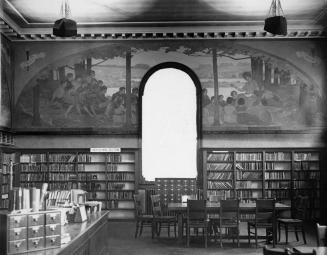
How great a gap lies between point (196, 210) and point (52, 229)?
5.53 m

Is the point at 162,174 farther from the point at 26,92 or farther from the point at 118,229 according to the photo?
the point at 26,92

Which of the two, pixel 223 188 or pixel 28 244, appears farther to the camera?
pixel 223 188

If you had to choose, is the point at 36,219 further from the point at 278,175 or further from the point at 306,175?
the point at 306,175

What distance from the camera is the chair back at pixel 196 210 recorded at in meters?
9.72

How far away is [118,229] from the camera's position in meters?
12.6

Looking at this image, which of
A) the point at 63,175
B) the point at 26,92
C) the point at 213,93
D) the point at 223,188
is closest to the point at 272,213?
the point at 223,188

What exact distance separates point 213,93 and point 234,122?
1.14m

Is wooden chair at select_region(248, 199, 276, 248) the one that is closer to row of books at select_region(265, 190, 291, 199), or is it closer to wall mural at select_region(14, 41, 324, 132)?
row of books at select_region(265, 190, 291, 199)

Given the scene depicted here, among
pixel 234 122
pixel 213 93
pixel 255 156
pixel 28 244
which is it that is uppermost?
pixel 213 93

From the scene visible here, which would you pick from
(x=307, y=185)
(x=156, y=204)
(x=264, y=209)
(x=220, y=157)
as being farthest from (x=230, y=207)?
(x=307, y=185)

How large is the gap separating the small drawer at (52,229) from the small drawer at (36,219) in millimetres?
85

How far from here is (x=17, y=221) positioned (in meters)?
4.21

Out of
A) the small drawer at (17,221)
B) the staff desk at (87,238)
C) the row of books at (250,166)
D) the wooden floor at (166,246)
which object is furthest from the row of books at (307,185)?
the small drawer at (17,221)

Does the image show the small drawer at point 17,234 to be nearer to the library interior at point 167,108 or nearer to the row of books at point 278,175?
the library interior at point 167,108
